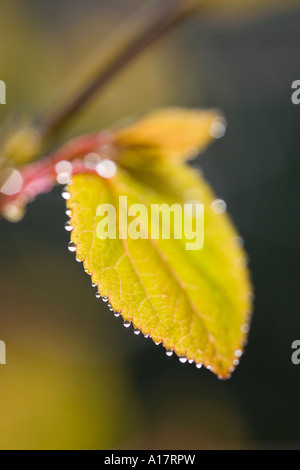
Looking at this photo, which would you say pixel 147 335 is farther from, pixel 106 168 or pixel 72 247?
pixel 106 168

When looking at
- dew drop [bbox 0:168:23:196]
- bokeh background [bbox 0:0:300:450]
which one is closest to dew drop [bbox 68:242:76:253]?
dew drop [bbox 0:168:23:196]

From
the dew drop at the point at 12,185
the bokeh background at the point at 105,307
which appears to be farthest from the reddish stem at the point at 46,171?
the bokeh background at the point at 105,307

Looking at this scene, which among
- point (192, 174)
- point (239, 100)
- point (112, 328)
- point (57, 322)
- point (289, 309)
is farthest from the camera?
point (239, 100)

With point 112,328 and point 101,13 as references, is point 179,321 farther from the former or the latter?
point 101,13

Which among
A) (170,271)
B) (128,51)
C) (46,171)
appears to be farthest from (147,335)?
(128,51)

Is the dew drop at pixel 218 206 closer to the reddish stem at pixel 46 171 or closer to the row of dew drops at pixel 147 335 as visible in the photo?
the row of dew drops at pixel 147 335

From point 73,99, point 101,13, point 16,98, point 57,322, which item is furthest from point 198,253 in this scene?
point 101,13
